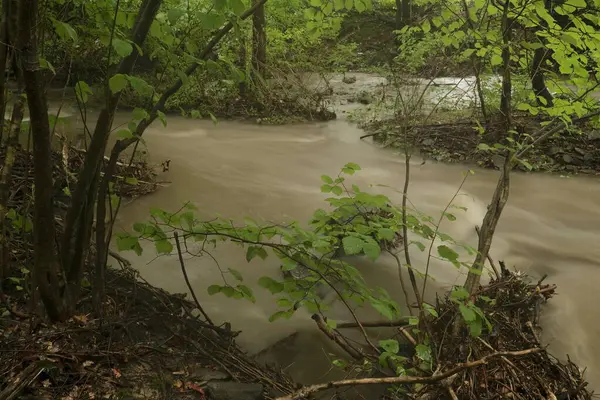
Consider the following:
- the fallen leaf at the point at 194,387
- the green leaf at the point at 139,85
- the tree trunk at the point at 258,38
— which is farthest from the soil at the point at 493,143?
the green leaf at the point at 139,85

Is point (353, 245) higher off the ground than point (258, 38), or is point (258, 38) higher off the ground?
point (258, 38)

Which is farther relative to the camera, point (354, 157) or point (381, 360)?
point (354, 157)

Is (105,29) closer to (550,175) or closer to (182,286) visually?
(182,286)

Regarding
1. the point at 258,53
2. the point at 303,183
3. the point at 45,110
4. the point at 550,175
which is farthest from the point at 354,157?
the point at 45,110

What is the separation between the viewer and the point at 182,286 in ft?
15.5

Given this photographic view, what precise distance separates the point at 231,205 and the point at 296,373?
351cm

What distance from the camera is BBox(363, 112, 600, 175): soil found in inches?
351

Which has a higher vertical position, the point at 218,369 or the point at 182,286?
the point at 218,369

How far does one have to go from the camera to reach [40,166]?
2.13 metres

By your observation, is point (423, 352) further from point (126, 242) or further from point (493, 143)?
point (493, 143)

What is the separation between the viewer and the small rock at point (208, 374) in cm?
269

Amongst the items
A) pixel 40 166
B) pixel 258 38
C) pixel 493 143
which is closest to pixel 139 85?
pixel 40 166

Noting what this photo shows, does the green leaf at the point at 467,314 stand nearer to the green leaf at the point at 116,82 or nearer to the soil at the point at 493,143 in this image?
the green leaf at the point at 116,82

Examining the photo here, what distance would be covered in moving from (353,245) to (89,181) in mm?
1364
